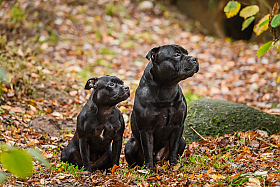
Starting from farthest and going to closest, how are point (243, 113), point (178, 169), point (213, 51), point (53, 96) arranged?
point (213, 51), point (53, 96), point (243, 113), point (178, 169)

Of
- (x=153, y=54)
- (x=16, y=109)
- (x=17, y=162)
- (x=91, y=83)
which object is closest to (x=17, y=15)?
(x=16, y=109)

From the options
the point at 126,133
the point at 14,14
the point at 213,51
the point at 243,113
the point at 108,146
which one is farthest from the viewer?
the point at 213,51

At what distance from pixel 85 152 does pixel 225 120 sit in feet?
7.91

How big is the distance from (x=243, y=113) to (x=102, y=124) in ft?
8.28

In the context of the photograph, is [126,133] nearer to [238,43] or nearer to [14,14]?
[14,14]

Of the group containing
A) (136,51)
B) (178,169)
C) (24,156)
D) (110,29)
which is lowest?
(178,169)

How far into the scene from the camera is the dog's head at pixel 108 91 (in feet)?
12.9

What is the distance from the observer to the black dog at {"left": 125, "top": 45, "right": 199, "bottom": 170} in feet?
12.1

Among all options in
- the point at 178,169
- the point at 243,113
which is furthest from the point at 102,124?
the point at 243,113

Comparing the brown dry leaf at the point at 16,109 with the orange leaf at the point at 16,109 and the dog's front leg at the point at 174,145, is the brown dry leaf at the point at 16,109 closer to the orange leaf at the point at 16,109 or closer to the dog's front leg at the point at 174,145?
the orange leaf at the point at 16,109

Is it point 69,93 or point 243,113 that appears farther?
point 69,93

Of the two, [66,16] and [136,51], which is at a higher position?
[66,16]

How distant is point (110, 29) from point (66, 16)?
155 cm

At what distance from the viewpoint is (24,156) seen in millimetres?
1352
